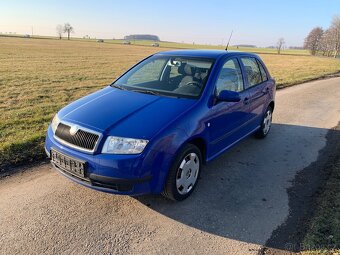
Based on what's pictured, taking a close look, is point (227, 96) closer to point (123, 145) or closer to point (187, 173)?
point (187, 173)

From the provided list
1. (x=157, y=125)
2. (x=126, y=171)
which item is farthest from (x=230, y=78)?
(x=126, y=171)

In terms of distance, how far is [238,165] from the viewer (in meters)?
4.98

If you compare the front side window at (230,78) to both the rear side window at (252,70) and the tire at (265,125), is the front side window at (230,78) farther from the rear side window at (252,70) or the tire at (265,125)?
the tire at (265,125)

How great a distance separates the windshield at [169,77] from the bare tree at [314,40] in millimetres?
96166

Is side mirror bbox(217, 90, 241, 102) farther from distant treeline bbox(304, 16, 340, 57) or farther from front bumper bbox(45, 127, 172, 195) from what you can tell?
distant treeline bbox(304, 16, 340, 57)

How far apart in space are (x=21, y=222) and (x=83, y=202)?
670 mm

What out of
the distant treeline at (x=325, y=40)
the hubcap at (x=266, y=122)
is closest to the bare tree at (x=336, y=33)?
the distant treeline at (x=325, y=40)

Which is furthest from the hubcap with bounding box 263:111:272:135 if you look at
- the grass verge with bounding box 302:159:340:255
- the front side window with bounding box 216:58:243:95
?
the grass verge with bounding box 302:159:340:255

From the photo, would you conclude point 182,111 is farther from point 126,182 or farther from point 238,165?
point 238,165

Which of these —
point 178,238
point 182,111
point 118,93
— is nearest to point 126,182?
point 178,238

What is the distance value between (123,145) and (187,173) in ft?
3.09

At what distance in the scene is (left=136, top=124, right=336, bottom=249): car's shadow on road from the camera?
3422 mm

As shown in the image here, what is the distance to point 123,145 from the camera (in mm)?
3201

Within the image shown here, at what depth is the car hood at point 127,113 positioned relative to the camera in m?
3.31
